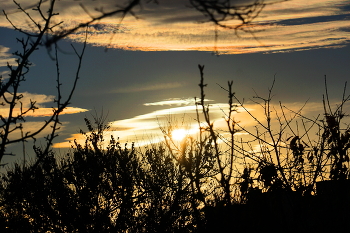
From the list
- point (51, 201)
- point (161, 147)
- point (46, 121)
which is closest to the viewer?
point (46, 121)

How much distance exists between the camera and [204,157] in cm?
2028

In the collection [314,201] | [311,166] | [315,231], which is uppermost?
[311,166]

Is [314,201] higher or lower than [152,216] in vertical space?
higher

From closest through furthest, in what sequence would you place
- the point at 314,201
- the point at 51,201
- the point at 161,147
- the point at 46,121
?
the point at 46,121, the point at 314,201, the point at 51,201, the point at 161,147

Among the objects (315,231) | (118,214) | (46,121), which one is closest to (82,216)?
(118,214)

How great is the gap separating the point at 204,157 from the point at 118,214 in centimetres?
534

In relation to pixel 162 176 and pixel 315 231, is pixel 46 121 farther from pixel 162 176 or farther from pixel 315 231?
pixel 162 176

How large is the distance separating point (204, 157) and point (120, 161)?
180 inches

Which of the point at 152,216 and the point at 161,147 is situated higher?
the point at 161,147

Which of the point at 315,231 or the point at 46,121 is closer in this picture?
the point at 46,121

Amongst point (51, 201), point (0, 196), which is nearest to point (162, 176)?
point (51, 201)

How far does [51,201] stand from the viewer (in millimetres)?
19719

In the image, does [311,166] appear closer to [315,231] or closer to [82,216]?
[315,231]

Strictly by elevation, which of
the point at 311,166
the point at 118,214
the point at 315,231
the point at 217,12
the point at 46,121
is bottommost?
the point at 118,214
